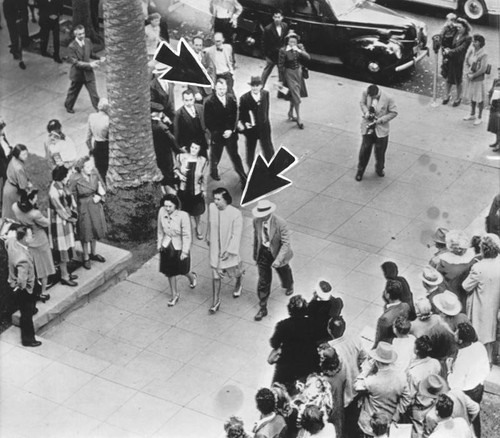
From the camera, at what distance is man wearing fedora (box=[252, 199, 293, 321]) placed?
43.6 feet

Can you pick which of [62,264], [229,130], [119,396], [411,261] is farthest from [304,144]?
[119,396]

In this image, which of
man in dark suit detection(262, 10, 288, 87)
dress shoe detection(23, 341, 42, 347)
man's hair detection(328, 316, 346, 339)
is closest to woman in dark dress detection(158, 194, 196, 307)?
dress shoe detection(23, 341, 42, 347)

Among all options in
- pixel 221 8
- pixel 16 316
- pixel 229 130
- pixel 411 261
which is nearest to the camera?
pixel 16 316

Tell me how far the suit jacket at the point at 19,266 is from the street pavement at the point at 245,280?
2.55 feet

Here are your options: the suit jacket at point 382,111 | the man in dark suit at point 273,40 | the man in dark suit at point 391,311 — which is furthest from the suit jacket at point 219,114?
the man in dark suit at point 391,311

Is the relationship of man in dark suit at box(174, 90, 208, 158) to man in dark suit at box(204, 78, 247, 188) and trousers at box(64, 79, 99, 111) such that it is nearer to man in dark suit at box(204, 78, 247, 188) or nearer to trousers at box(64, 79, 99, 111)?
man in dark suit at box(204, 78, 247, 188)

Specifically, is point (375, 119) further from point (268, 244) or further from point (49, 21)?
Result: point (49, 21)

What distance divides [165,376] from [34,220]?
→ 2.23 m

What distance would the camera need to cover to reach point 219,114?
16.0m

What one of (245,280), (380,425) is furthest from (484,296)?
(245,280)

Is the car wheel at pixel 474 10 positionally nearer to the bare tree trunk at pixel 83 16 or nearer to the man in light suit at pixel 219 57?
the man in light suit at pixel 219 57

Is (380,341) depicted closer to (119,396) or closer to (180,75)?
(119,396)

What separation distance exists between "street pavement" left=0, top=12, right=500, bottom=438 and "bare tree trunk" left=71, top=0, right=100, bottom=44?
54.7 inches

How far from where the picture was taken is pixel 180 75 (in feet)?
53.3
